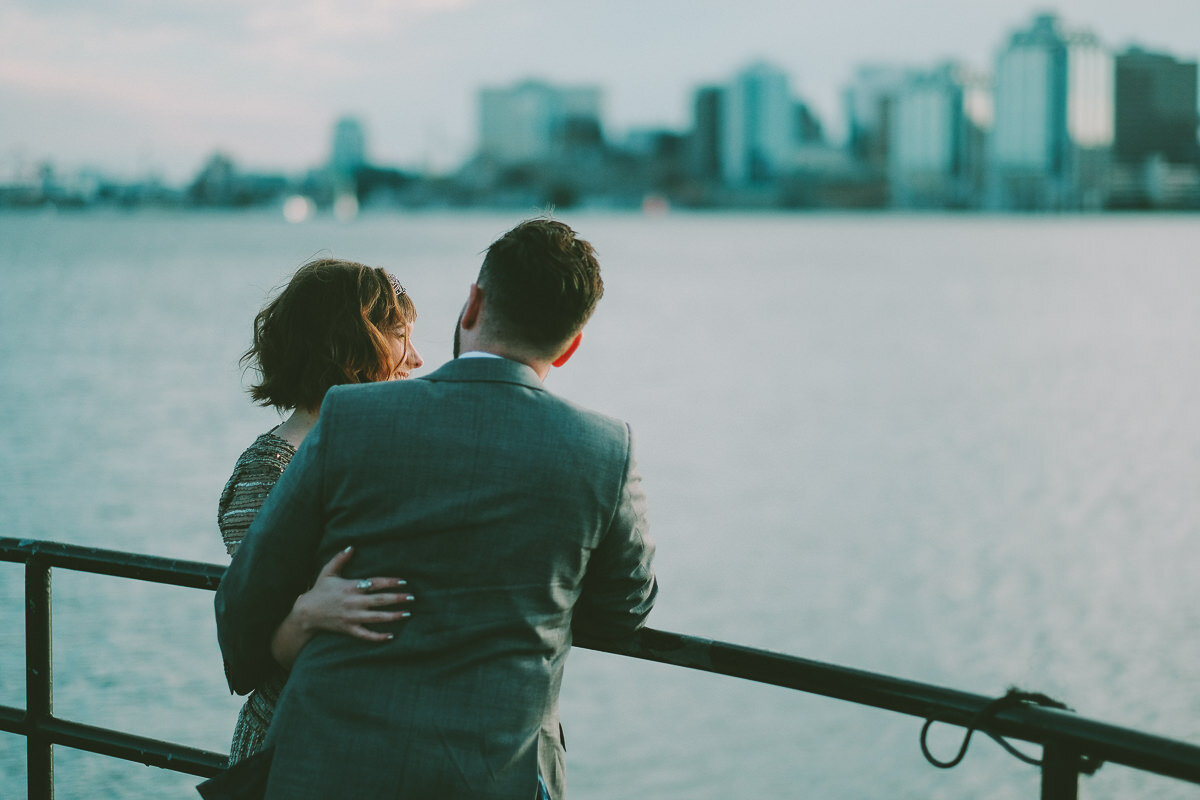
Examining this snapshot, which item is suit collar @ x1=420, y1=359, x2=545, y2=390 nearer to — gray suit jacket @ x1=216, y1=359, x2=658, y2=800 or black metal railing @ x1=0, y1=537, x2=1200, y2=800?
gray suit jacket @ x1=216, y1=359, x2=658, y2=800

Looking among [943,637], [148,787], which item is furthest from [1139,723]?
[148,787]

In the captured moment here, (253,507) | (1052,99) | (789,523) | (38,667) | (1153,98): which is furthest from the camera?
(1153,98)

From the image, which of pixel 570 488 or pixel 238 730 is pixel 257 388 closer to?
pixel 238 730

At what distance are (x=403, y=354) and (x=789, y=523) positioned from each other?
78.4ft

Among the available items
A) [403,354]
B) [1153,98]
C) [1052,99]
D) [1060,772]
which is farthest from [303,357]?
[1153,98]

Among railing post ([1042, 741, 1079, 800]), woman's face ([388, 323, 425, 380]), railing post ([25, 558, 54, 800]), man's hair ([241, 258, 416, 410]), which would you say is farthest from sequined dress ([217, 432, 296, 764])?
railing post ([1042, 741, 1079, 800])

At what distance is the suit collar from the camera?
6.27 feet

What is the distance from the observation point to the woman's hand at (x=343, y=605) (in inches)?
73.4

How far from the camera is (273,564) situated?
1.96 meters

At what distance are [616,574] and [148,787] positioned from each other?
484 inches

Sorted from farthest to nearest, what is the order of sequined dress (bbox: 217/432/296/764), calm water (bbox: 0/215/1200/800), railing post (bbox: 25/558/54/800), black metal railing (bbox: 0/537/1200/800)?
calm water (bbox: 0/215/1200/800) < railing post (bbox: 25/558/54/800) < sequined dress (bbox: 217/432/296/764) < black metal railing (bbox: 0/537/1200/800)

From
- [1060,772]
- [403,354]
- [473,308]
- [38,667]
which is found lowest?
[38,667]

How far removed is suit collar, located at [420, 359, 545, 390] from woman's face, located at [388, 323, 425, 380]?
427mm

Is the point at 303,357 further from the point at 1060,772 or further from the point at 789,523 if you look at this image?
the point at 789,523
